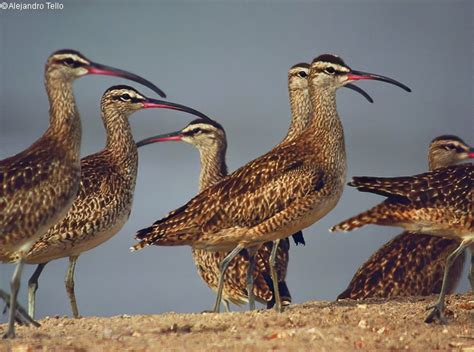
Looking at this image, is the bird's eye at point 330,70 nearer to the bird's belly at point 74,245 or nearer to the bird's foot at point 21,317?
the bird's belly at point 74,245

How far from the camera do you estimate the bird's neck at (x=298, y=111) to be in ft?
57.3

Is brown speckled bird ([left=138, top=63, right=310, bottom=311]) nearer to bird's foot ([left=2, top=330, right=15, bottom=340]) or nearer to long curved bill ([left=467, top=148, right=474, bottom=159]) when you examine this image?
long curved bill ([left=467, top=148, right=474, bottom=159])

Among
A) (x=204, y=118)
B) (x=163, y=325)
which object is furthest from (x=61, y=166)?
(x=204, y=118)

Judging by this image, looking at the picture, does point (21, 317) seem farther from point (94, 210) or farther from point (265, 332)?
point (265, 332)

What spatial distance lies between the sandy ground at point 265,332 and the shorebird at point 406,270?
2.23 metres

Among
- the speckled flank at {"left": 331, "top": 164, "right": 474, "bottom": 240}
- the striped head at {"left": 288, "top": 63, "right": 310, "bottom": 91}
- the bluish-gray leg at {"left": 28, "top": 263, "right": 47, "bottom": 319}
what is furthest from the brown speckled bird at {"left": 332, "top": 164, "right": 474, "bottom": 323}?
the striped head at {"left": 288, "top": 63, "right": 310, "bottom": 91}

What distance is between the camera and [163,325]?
1221 cm

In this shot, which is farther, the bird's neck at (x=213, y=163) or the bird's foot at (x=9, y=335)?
the bird's neck at (x=213, y=163)

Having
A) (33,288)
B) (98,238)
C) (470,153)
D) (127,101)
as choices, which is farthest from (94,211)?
(470,153)

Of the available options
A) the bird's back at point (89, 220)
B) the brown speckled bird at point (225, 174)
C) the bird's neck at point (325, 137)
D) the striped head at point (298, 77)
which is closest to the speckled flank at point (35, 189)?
the bird's back at point (89, 220)

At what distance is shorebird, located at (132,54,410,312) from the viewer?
14.0 meters

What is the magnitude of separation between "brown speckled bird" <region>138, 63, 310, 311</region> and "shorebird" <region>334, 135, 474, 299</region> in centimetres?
102

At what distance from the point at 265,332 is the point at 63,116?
352 centimetres

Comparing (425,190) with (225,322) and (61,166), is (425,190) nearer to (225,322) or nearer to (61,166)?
(225,322)
